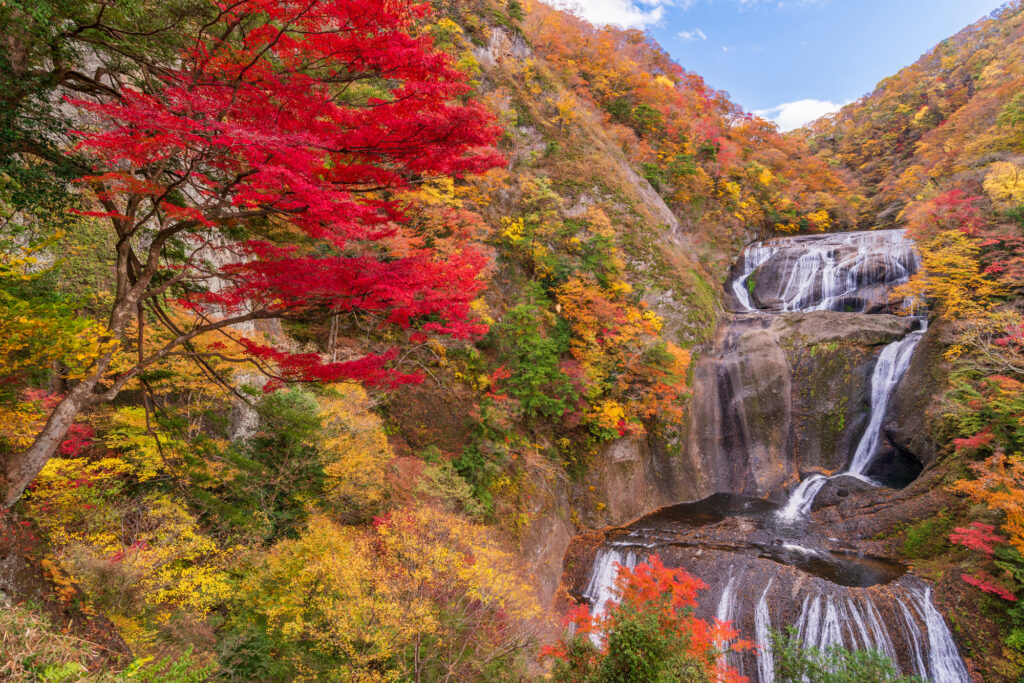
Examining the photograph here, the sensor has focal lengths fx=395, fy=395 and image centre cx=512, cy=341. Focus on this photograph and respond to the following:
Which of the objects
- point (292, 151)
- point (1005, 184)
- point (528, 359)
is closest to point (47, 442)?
point (292, 151)

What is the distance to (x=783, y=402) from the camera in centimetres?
1864

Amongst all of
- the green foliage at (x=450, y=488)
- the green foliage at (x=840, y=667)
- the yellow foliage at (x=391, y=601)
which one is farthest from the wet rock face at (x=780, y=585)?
the yellow foliage at (x=391, y=601)

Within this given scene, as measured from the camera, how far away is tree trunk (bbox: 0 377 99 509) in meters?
3.79

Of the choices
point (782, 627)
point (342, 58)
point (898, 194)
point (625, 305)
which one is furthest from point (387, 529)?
point (898, 194)

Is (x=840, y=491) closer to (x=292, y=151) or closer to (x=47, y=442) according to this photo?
(x=292, y=151)

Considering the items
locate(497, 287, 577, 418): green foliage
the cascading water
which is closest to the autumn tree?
the cascading water

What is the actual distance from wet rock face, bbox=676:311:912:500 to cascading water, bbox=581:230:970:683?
5.5 inches

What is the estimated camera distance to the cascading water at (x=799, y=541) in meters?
9.67

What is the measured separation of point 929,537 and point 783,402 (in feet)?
24.2

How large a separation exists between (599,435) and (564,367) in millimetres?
3668

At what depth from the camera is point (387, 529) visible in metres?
7.83

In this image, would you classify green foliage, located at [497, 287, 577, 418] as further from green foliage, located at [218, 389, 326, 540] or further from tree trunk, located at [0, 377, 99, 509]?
tree trunk, located at [0, 377, 99, 509]

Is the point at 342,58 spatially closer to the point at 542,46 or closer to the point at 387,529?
the point at 387,529

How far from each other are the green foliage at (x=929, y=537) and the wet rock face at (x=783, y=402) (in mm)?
5055
